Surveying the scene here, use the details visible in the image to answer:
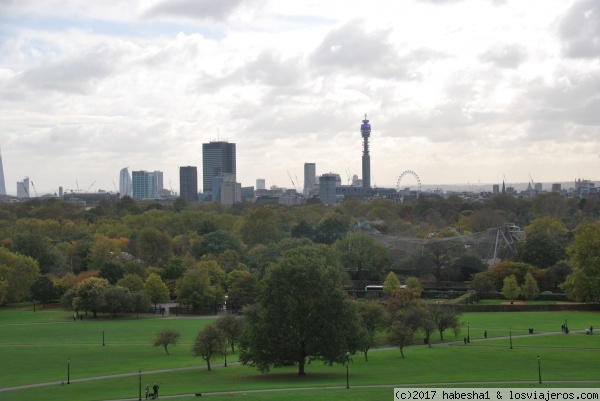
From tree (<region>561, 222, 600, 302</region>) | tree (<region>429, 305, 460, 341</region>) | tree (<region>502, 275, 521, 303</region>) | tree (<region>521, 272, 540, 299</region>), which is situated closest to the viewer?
tree (<region>429, 305, 460, 341</region>)

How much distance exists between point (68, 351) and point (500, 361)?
29.2m

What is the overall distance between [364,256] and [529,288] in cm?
2242

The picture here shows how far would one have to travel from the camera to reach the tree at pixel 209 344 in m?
51.4

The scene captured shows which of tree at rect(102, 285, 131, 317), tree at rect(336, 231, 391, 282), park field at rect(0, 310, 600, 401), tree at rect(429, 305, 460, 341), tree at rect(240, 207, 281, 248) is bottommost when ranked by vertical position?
park field at rect(0, 310, 600, 401)

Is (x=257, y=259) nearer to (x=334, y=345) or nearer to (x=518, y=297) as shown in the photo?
(x=518, y=297)

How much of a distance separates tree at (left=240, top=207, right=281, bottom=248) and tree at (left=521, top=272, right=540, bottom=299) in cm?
5784

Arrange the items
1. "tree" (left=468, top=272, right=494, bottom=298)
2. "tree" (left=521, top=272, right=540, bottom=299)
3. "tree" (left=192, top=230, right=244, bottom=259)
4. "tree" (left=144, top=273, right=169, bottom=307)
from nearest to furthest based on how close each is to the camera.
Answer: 1. "tree" (left=521, top=272, right=540, bottom=299)
2. "tree" (left=144, top=273, right=169, bottom=307)
3. "tree" (left=468, top=272, right=494, bottom=298)
4. "tree" (left=192, top=230, right=244, bottom=259)

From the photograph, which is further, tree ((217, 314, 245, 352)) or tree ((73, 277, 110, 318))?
tree ((73, 277, 110, 318))

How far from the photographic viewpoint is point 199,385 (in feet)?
147

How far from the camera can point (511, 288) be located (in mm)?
85562

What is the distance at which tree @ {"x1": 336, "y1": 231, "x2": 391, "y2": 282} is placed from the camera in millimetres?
102688

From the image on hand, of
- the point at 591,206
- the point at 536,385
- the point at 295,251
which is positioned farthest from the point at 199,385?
the point at 591,206

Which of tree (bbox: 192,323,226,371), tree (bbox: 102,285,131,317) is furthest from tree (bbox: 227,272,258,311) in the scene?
tree (bbox: 192,323,226,371)

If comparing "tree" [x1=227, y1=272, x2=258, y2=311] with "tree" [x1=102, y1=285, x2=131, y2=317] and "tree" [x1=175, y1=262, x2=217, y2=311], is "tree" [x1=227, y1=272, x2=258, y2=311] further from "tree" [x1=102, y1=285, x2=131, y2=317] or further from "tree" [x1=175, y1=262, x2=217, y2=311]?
"tree" [x1=102, y1=285, x2=131, y2=317]
